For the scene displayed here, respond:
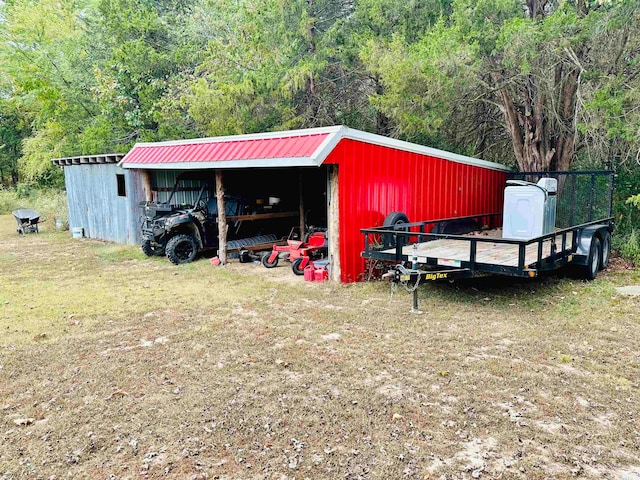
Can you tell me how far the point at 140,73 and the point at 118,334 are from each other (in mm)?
12691

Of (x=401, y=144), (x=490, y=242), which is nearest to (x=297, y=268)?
(x=401, y=144)

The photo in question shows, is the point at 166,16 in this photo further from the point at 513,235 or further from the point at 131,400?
the point at 131,400

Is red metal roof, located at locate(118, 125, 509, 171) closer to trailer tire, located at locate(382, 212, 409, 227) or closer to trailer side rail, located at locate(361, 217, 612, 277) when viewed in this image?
trailer tire, located at locate(382, 212, 409, 227)

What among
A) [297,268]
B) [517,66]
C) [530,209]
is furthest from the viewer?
[517,66]

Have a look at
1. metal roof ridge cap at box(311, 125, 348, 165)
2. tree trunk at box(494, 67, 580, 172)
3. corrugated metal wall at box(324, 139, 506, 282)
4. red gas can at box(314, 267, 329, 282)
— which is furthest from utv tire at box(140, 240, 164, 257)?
tree trunk at box(494, 67, 580, 172)

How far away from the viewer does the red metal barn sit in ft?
22.9

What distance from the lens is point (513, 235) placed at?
701cm

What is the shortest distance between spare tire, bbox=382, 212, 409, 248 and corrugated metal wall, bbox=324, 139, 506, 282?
14.0 inches

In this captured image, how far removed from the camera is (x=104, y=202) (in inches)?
493

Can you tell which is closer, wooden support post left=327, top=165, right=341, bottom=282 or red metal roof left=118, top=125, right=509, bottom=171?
red metal roof left=118, top=125, right=509, bottom=171

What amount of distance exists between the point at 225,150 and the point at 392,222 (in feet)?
10.7

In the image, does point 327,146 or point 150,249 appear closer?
point 327,146

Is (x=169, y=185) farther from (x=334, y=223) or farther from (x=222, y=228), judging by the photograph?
(x=334, y=223)

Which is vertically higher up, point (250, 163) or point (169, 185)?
point (250, 163)
